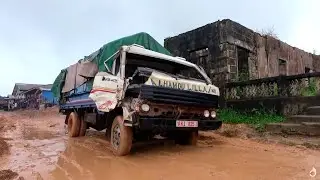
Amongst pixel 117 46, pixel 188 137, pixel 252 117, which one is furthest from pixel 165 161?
pixel 252 117

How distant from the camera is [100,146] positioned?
8.14 m

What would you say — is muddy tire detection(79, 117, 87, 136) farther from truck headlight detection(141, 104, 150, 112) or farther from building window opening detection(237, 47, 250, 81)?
building window opening detection(237, 47, 250, 81)

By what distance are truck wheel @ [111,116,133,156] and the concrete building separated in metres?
6.85

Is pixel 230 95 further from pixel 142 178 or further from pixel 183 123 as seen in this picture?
pixel 142 178

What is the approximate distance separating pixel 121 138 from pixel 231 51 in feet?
25.2

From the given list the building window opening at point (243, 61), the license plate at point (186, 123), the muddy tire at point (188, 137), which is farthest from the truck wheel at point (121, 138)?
the building window opening at point (243, 61)

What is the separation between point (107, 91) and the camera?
6.83 m

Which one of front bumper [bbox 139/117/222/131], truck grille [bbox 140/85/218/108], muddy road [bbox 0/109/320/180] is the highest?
truck grille [bbox 140/85/218/108]

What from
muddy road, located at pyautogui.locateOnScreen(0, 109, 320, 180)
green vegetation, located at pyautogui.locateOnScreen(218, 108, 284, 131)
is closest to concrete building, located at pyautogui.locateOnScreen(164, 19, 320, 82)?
green vegetation, located at pyautogui.locateOnScreen(218, 108, 284, 131)

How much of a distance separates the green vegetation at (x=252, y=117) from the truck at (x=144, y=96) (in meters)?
2.83

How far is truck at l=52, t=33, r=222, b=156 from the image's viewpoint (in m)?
6.17

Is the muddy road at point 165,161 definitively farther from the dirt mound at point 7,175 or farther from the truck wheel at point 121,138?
the truck wheel at point 121,138

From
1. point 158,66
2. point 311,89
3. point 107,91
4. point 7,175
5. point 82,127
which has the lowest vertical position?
point 7,175

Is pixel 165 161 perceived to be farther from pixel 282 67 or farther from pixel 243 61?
pixel 282 67
